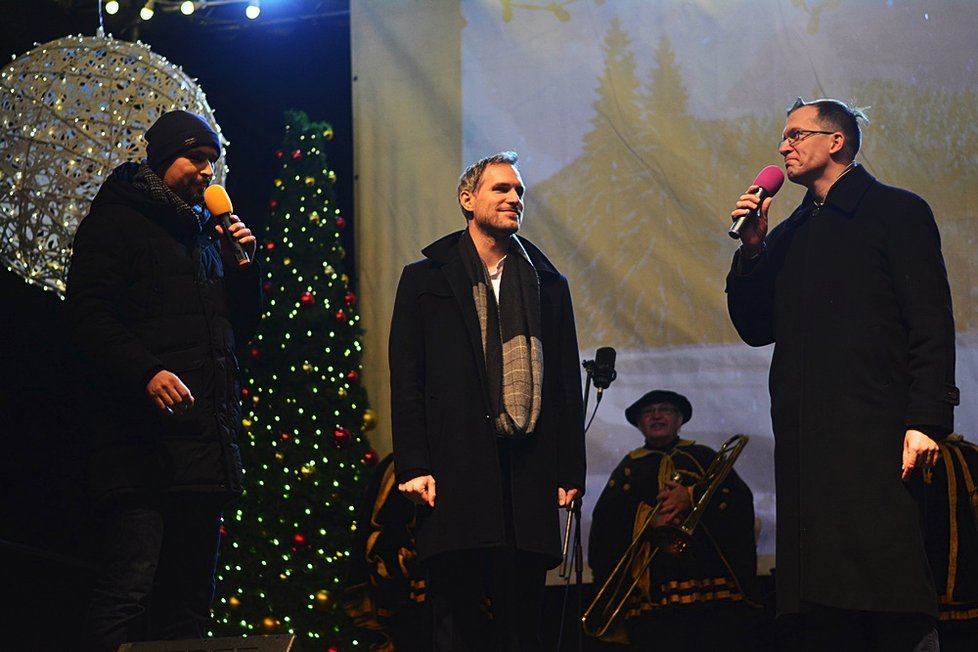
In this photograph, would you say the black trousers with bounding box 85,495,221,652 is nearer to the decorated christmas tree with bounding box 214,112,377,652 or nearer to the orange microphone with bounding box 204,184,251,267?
the orange microphone with bounding box 204,184,251,267

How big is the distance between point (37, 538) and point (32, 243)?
4.93 feet

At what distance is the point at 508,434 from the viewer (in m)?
3.45

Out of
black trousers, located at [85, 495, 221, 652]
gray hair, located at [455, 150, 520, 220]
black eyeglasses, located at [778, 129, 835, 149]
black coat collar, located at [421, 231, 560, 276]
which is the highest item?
black eyeglasses, located at [778, 129, 835, 149]

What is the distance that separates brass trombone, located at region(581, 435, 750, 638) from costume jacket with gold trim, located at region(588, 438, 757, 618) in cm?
4

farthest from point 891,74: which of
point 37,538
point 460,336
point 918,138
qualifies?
point 37,538

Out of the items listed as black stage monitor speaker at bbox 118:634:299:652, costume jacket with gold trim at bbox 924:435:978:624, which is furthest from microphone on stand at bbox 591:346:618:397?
black stage monitor speaker at bbox 118:634:299:652

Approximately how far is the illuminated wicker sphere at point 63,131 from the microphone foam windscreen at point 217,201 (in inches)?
49.6

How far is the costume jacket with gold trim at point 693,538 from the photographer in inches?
204

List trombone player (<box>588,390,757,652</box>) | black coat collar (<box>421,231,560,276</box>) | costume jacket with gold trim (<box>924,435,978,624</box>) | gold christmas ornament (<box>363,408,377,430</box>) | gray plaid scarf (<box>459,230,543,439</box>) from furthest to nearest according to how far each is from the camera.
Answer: gold christmas ornament (<box>363,408,377,430</box>), trombone player (<box>588,390,757,652</box>), costume jacket with gold trim (<box>924,435,978,624</box>), black coat collar (<box>421,231,560,276</box>), gray plaid scarf (<box>459,230,543,439</box>)

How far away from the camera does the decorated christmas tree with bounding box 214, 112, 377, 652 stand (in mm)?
5504

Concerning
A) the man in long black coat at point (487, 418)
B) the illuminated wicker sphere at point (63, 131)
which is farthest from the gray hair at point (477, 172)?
the illuminated wicker sphere at point (63, 131)

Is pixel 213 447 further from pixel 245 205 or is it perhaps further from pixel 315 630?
pixel 245 205

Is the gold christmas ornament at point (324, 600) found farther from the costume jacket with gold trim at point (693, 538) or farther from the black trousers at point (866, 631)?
the black trousers at point (866, 631)

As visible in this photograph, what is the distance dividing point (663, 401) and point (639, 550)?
75 centimetres
